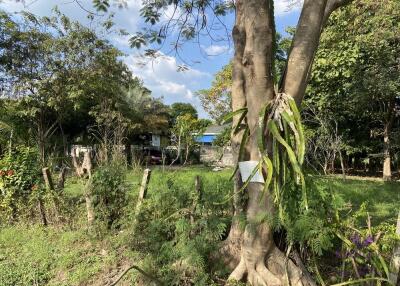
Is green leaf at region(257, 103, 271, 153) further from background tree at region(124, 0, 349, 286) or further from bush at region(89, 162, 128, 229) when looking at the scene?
bush at region(89, 162, 128, 229)

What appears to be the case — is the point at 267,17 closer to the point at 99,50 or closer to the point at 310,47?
the point at 310,47

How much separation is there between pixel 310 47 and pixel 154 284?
91.4 inches

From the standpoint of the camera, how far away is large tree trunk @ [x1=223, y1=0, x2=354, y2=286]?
3035 mm

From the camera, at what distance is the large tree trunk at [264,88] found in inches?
119

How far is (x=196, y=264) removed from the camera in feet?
10.6

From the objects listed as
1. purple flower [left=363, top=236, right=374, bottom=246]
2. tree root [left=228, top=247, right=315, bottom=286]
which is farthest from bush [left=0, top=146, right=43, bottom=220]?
purple flower [left=363, top=236, right=374, bottom=246]

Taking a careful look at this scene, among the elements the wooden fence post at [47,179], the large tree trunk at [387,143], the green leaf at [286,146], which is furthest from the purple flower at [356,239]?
the large tree trunk at [387,143]

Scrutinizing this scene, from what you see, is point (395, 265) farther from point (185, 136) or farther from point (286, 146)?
point (185, 136)

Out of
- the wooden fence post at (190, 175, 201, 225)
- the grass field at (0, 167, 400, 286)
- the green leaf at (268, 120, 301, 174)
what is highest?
the green leaf at (268, 120, 301, 174)

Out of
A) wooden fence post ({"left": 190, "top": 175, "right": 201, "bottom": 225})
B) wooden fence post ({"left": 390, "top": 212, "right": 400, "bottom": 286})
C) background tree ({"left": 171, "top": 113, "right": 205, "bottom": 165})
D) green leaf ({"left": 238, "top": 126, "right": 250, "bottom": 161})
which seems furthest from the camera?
background tree ({"left": 171, "top": 113, "right": 205, "bottom": 165})

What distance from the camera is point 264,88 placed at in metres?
3.13

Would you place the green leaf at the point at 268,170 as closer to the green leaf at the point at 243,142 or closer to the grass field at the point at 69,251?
the green leaf at the point at 243,142

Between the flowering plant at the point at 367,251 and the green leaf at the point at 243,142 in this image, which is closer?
the flowering plant at the point at 367,251

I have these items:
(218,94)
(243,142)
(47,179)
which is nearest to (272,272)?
(243,142)
